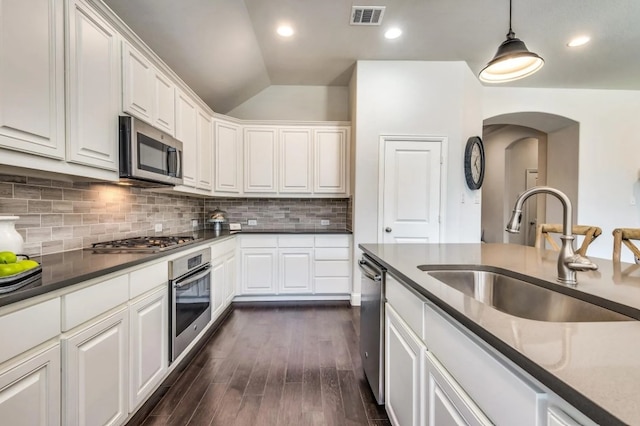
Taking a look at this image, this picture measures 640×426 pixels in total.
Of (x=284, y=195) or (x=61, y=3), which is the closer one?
(x=61, y=3)

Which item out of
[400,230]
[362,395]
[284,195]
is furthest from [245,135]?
[362,395]

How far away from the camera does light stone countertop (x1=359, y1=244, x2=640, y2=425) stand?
0.43 metres

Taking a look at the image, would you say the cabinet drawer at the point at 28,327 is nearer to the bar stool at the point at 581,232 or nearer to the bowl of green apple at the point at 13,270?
the bowl of green apple at the point at 13,270

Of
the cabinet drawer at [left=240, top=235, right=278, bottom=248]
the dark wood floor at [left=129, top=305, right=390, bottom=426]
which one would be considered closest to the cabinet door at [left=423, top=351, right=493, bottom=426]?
the dark wood floor at [left=129, top=305, right=390, bottom=426]

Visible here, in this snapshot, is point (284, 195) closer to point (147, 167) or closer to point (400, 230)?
point (400, 230)

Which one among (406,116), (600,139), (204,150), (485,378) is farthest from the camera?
(600,139)

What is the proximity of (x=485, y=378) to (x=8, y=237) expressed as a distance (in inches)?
71.9

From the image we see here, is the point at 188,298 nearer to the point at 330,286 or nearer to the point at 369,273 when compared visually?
the point at 369,273

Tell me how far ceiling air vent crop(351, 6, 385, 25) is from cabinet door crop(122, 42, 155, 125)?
1814 millimetres

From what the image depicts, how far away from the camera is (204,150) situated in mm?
3350

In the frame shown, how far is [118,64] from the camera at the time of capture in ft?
5.96

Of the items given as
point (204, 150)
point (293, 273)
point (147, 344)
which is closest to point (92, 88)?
point (147, 344)

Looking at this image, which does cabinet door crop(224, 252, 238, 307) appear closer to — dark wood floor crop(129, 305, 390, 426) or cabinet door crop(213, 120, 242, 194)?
dark wood floor crop(129, 305, 390, 426)

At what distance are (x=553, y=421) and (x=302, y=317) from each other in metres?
2.87
